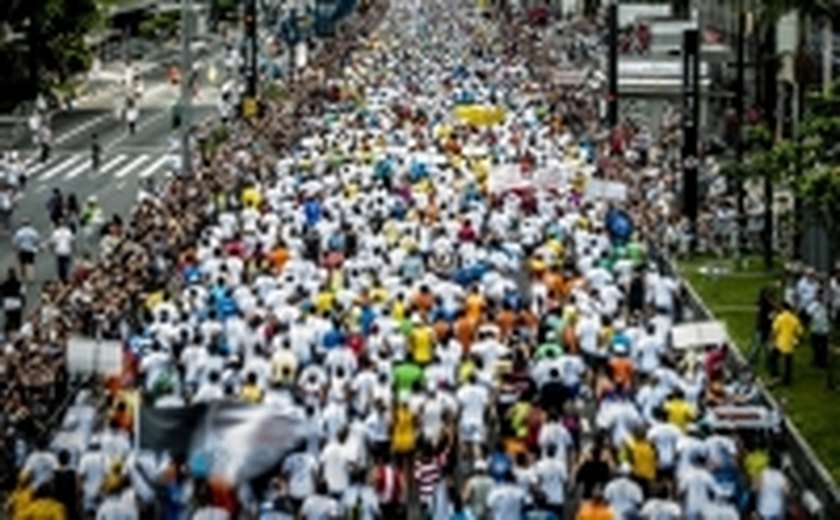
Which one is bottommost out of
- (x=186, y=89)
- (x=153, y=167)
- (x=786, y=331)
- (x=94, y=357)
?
(x=153, y=167)

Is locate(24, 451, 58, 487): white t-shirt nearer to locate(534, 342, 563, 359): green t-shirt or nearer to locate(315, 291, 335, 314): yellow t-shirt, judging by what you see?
locate(534, 342, 563, 359): green t-shirt

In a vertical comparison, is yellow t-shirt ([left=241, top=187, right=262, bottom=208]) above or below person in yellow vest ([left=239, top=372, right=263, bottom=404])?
below

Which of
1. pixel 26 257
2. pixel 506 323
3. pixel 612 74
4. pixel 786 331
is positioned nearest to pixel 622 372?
pixel 506 323

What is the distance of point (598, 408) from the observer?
73.6 ft

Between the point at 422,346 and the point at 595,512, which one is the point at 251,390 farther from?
the point at 595,512

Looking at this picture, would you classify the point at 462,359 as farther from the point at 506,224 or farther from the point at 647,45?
the point at 647,45

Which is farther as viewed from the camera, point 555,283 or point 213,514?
point 555,283

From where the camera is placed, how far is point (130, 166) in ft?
201

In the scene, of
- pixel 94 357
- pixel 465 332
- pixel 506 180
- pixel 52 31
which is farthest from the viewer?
pixel 52 31

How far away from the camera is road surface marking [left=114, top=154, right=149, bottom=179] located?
5928cm

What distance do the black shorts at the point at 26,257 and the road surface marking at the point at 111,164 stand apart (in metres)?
19.9

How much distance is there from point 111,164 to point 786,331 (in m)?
36.9

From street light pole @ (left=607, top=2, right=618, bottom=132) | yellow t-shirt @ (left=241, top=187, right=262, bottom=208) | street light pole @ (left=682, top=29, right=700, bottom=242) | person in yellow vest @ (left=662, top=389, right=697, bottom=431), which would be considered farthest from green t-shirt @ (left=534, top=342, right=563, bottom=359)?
street light pole @ (left=607, top=2, right=618, bottom=132)

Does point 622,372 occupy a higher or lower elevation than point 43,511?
lower
